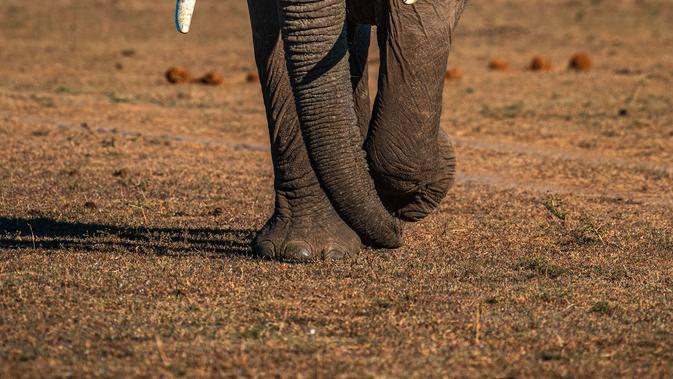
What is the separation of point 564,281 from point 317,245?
134 cm

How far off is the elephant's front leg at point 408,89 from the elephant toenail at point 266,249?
0.71 m

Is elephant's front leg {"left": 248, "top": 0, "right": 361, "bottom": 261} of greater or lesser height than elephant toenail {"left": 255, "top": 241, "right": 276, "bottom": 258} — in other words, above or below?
above

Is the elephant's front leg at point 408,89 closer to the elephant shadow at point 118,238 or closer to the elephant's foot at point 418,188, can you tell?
the elephant's foot at point 418,188

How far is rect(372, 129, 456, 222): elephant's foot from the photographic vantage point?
21.9ft

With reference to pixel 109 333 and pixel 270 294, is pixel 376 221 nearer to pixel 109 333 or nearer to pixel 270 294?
pixel 270 294

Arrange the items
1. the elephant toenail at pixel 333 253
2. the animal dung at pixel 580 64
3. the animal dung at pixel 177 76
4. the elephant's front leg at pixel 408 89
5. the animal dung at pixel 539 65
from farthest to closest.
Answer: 1. the animal dung at pixel 539 65
2. the animal dung at pixel 580 64
3. the animal dung at pixel 177 76
4. the elephant toenail at pixel 333 253
5. the elephant's front leg at pixel 408 89

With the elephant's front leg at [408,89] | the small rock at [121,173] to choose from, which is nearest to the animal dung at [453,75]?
the small rock at [121,173]

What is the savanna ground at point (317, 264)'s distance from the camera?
4.91 meters

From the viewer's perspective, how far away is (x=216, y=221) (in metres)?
8.59

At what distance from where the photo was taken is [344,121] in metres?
5.95

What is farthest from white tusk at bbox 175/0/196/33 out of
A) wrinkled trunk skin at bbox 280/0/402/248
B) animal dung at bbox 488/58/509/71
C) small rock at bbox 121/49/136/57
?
small rock at bbox 121/49/136/57

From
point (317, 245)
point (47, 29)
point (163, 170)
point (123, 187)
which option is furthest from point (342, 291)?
point (47, 29)

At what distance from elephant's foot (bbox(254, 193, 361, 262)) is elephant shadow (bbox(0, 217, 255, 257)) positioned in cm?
26

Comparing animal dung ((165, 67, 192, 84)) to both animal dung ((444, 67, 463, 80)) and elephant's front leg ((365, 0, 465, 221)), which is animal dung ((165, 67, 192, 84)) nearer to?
animal dung ((444, 67, 463, 80))
